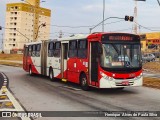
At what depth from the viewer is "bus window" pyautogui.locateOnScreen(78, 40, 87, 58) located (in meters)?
17.1

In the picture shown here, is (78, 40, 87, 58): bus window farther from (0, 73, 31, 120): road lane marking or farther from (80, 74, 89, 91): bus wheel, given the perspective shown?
(0, 73, 31, 120): road lane marking

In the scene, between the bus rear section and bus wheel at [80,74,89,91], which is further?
bus wheel at [80,74,89,91]

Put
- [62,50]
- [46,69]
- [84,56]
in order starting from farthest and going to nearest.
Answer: [46,69]
[62,50]
[84,56]

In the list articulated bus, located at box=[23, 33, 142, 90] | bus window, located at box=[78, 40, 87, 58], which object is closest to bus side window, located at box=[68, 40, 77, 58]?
articulated bus, located at box=[23, 33, 142, 90]

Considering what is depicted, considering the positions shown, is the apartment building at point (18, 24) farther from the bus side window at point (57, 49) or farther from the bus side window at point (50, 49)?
the bus side window at point (57, 49)

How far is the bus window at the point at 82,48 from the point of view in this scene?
56.1 feet

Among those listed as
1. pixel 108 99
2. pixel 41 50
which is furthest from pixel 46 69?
pixel 108 99

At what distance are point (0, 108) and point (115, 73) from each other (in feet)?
18.8

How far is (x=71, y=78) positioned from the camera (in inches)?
744

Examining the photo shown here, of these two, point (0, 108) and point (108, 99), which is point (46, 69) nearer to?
point (108, 99)

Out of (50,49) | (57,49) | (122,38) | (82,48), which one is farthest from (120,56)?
(50,49)

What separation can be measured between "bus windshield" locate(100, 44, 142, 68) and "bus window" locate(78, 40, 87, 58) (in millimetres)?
1892

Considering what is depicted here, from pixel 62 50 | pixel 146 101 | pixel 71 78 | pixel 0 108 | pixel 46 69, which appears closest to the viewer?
pixel 0 108

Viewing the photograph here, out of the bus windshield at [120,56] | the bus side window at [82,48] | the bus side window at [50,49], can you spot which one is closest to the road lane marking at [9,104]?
the bus windshield at [120,56]
